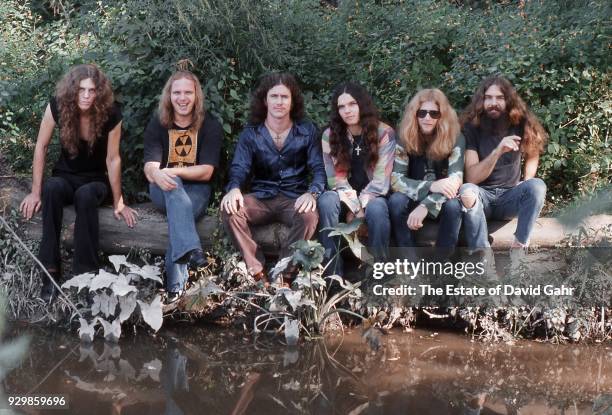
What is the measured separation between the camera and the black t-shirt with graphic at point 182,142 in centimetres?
512

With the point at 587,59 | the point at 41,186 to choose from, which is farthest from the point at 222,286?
the point at 587,59

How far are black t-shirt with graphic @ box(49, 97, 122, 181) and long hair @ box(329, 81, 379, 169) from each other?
1.52 meters

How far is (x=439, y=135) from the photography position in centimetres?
488

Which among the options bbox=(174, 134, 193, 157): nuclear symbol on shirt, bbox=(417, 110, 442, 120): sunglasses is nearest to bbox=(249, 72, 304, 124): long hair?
bbox=(174, 134, 193, 157): nuclear symbol on shirt

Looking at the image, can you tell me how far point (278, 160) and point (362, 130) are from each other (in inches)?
24.4

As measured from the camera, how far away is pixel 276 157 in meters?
5.07

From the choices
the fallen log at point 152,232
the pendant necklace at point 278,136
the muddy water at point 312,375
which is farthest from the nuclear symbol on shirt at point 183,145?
the muddy water at point 312,375

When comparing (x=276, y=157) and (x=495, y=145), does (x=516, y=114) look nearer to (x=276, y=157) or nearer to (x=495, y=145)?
(x=495, y=145)

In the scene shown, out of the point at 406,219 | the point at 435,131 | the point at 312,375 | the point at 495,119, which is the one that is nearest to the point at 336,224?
the point at 406,219

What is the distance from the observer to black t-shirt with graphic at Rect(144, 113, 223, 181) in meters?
5.12

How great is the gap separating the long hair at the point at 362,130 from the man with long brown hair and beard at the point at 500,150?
2.11 ft

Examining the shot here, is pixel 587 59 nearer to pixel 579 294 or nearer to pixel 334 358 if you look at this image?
pixel 579 294

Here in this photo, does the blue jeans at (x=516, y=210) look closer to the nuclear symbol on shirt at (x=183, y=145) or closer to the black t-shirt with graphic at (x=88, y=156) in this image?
the nuclear symbol on shirt at (x=183, y=145)

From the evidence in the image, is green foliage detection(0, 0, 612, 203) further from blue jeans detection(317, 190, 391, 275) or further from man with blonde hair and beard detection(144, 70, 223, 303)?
blue jeans detection(317, 190, 391, 275)
